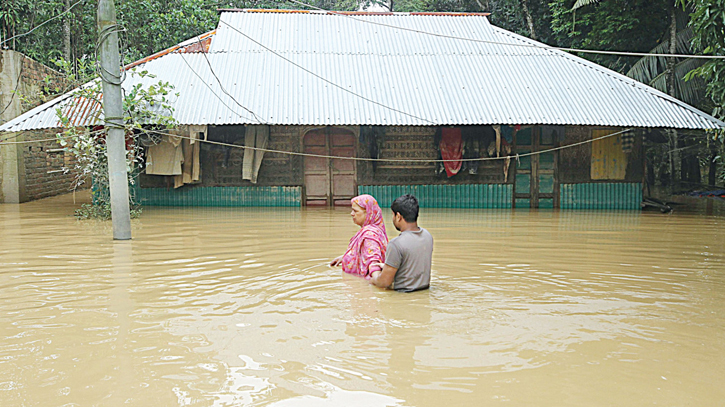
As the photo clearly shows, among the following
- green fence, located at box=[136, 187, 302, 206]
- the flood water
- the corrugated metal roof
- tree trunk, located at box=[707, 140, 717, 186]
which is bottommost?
the flood water

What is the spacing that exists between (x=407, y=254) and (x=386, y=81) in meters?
9.00

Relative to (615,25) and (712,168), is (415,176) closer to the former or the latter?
(615,25)

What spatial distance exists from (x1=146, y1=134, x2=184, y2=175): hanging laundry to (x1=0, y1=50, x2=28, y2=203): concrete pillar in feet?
10.9

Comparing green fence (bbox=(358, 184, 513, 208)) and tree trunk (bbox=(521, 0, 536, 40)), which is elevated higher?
tree trunk (bbox=(521, 0, 536, 40))

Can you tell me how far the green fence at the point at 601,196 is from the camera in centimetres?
1391

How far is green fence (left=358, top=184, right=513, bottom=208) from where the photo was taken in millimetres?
13883

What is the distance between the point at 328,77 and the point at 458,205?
4.07 meters

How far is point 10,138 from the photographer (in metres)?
13.7

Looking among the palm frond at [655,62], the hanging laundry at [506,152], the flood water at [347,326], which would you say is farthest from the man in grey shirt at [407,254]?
the palm frond at [655,62]

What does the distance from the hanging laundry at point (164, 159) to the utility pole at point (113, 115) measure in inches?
177

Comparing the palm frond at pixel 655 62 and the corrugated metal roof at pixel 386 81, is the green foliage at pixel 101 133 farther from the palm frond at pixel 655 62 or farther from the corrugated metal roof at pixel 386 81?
the palm frond at pixel 655 62

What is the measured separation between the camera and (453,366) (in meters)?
3.77

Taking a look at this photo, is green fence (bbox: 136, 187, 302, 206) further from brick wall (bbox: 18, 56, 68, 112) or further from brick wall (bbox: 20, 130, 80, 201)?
brick wall (bbox: 18, 56, 68, 112)

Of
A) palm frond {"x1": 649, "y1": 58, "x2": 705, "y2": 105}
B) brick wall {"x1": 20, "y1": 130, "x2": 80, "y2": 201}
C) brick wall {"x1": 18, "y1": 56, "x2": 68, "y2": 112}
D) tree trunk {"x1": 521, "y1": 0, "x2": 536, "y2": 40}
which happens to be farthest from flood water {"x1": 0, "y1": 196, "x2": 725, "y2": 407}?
tree trunk {"x1": 521, "y1": 0, "x2": 536, "y2": 40}
